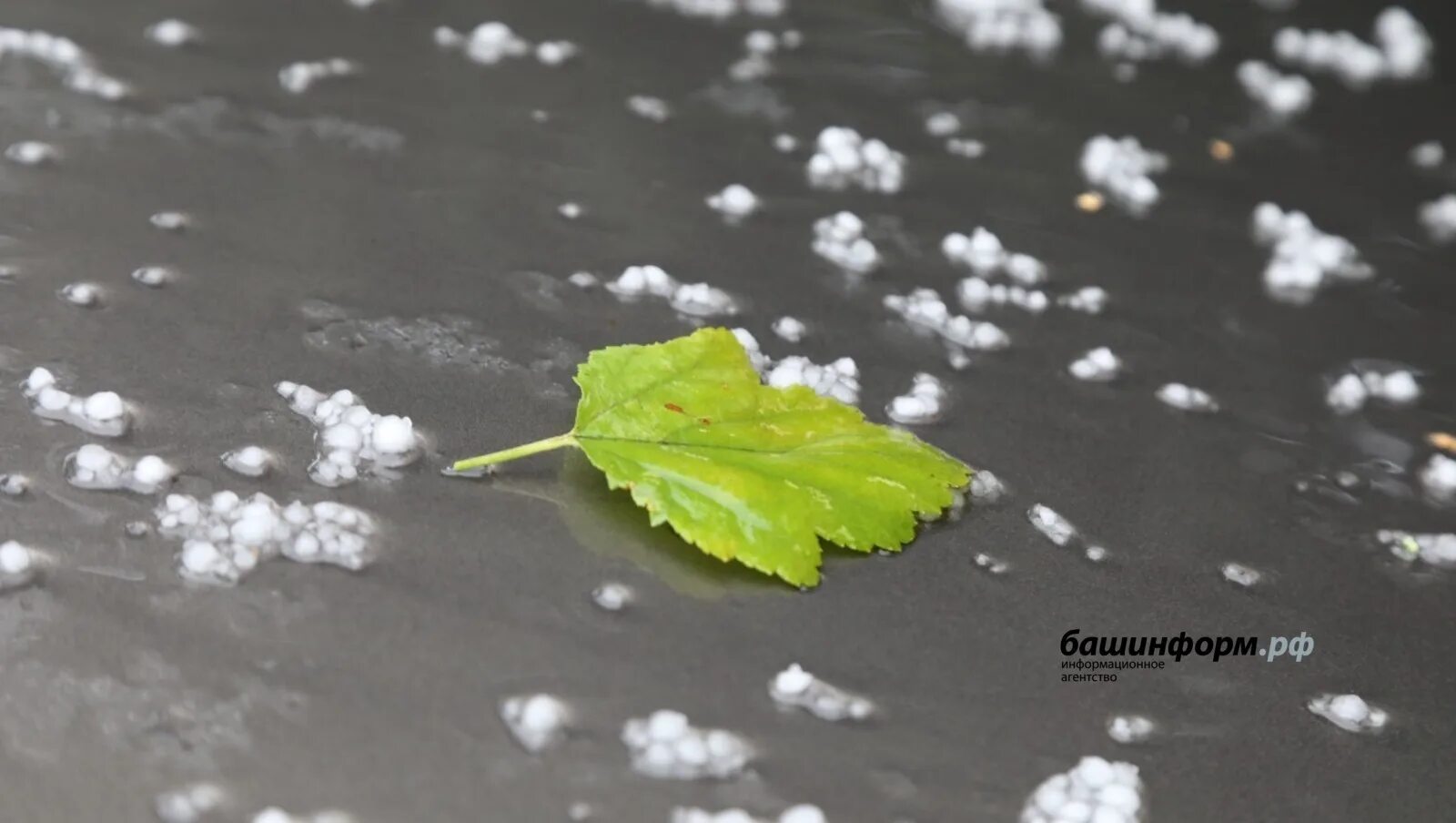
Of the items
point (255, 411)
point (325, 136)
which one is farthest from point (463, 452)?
point (325, 136)

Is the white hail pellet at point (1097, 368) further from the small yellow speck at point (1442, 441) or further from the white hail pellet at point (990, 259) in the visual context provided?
the small yellow speck at point (1442, 441)

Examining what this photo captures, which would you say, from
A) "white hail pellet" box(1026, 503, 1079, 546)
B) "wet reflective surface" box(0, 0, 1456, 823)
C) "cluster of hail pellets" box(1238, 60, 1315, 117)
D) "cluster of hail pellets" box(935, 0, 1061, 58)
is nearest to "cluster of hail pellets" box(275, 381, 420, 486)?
"wet reflective surface" box(0, 0, 1456, 823)

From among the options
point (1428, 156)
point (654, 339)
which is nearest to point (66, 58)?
point (654, 339)

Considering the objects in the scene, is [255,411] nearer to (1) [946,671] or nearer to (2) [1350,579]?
(1) [946,671]

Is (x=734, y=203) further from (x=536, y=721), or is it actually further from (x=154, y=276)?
(x=536, y=721)

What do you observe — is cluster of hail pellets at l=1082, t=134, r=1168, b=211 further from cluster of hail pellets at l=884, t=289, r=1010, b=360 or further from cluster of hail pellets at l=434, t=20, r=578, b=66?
cluster of hail pellets at l=434, t=20, r=578, b=66

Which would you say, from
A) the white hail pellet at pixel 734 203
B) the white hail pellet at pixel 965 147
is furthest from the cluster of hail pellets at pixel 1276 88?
the white hail pellet at pixel 734 203
